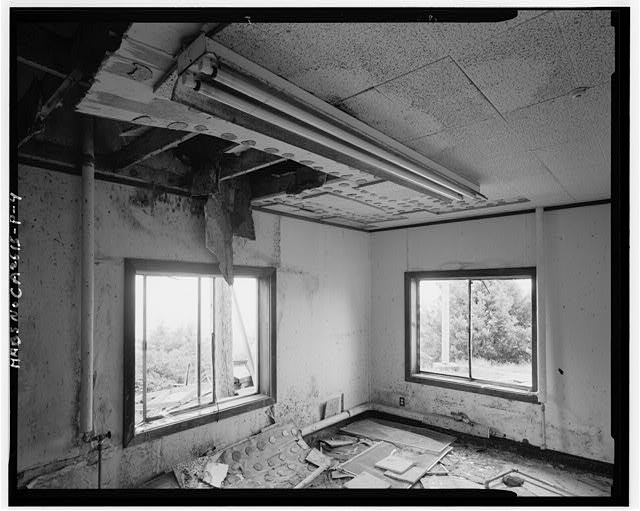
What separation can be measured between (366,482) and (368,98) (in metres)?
2.89

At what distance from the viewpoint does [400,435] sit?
3930 mm

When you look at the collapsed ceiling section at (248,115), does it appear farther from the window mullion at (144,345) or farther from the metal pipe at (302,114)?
the window mullion at (144,345)

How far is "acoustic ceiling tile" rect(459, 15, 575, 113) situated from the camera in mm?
1133

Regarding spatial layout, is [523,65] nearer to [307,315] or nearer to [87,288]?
[87,288]

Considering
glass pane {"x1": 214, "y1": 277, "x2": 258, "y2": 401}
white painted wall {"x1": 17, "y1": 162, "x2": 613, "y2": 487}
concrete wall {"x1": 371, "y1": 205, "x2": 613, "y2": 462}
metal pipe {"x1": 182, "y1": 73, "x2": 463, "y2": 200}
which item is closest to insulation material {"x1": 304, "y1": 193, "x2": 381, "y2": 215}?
white painted wall {"x1": 17, "y1": 162, "x2": 613, "y2": 487}

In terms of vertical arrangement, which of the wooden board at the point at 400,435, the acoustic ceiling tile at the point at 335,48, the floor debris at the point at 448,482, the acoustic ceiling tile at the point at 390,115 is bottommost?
the wooden board at the point at 400,435

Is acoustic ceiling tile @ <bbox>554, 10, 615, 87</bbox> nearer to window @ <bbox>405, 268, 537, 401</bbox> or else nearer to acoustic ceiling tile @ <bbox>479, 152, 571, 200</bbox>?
acoustic ceiling tile @ <bbox>479, 152, 571, 200</bbox>

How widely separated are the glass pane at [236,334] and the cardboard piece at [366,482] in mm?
1145

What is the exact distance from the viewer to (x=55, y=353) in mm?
2121

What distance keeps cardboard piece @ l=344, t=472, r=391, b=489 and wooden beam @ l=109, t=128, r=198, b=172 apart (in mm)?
2815

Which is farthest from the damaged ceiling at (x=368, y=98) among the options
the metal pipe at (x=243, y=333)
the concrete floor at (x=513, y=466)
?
the concrete floor at (x=513, y=466)

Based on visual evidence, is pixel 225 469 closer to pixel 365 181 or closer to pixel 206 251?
pixel 206 251

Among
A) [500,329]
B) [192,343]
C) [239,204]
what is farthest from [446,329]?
[239,204]

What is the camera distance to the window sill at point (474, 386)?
11.7 feet
